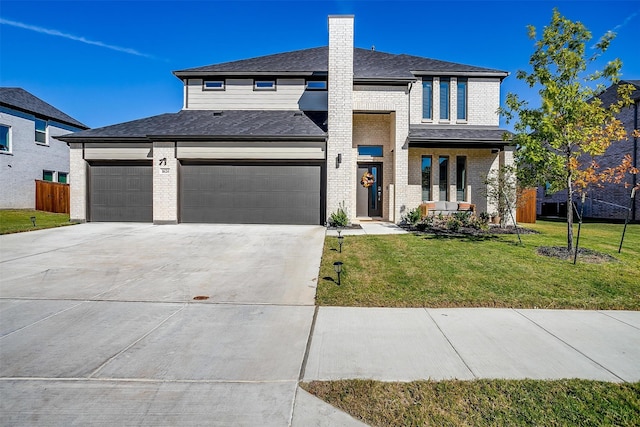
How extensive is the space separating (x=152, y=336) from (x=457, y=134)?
1389 centimetres

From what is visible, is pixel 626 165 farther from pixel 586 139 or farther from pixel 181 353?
pixel 181 353

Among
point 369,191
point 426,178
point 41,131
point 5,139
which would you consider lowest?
point 369,191

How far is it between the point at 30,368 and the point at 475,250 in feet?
27.5

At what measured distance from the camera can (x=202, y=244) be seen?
913 centimetres

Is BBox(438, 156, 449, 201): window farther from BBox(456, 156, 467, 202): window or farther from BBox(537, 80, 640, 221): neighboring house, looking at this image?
BBox(537, 80, 640, 221): neighboring house

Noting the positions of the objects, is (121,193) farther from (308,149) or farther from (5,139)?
(5,139)

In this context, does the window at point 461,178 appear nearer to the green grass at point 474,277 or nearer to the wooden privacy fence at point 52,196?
the green grass at point 474,277

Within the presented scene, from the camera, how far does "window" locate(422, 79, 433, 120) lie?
15.5m

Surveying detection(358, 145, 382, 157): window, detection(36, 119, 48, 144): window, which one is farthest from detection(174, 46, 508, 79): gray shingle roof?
detection(36, 119, 48, 144): window

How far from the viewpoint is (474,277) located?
596 centimetres

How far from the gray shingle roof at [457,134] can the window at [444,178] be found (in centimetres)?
121

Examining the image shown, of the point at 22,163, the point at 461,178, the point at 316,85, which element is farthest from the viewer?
the point at 22,163

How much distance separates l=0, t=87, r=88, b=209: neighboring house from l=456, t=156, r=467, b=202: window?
82.0ft

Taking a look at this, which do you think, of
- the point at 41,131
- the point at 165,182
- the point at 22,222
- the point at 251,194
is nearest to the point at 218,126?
the point at 165,182
